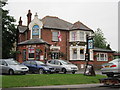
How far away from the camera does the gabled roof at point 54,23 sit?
42284 mm

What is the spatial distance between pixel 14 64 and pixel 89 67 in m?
7.26

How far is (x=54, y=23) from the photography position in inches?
1731

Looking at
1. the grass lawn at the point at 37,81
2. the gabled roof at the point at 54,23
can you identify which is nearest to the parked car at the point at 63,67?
the grass lawn at the point at 37,81

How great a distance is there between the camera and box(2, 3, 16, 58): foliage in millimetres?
45469

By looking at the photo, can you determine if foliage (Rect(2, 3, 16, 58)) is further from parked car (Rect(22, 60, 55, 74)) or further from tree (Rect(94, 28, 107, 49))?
tree (Rect(94, 28, 107, 49))

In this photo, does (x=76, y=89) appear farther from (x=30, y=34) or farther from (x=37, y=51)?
(x=30, y=34)

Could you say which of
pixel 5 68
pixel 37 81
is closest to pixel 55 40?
pixel 5 68

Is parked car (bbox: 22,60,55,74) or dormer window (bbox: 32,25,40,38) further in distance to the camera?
dormer window (bbox: 32,25,40,38)

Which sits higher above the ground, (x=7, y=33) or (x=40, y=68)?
(x=7, y=33)

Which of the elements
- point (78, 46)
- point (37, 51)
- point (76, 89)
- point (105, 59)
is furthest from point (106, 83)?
point (105, 59)

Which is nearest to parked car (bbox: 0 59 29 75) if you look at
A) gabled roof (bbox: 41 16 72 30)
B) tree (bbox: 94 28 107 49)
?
gabled roof (bbox: 41 16 72 30)

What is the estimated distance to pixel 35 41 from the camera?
38.8m

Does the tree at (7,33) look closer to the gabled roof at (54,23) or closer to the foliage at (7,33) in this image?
the foliage at (7,33)

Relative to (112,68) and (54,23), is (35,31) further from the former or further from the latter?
(112,68)
